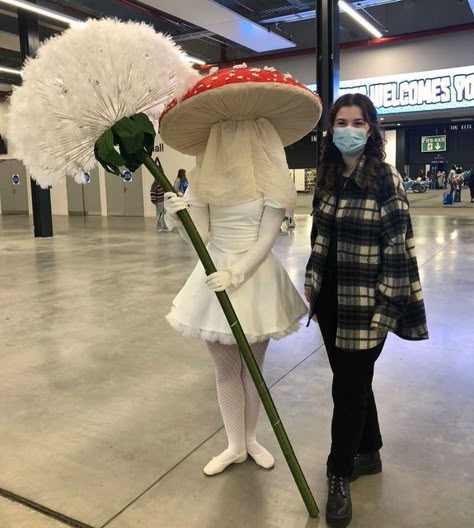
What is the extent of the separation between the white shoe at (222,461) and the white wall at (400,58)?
487 inches

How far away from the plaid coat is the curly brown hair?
27mm

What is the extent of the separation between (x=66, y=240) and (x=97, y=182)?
23.6ft

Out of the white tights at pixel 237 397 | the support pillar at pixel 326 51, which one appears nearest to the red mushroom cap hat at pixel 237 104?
the white tights at pixel 237 397

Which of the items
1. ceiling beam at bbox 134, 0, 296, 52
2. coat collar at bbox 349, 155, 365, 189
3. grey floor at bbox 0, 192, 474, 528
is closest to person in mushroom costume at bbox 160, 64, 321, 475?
coat collar at bbox 349, 155, 365, 189

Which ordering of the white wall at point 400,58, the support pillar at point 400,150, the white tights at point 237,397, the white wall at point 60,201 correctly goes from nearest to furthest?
1. the white tights at point 237,397
2. the white wall at point 400,58
3. the white wall at point 60,201
4. the support pillar at point 400,150

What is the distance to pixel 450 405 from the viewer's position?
2.61 m

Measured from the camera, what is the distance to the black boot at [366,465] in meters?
2.02

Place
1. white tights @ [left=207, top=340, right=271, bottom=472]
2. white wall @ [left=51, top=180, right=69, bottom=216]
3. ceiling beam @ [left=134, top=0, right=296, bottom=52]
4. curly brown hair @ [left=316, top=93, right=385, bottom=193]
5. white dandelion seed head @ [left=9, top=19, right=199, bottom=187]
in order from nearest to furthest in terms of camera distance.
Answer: white dandelion seed head @ [left=9, top=19, right=199, bottom=187] → curly brown hair @ [left=316, top=93, right=385, bottom=193] → white tights @ [left=207, top=340, right=271, bottom=472] → ceiling beam @ [left=134, top=0, right=296, bottom=52] → white wall @ [left=51, top=180, right=69, bottom=216]

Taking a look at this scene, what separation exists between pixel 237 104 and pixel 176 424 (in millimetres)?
1518

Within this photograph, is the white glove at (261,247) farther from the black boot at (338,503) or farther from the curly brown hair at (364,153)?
the black boot at (338,503)

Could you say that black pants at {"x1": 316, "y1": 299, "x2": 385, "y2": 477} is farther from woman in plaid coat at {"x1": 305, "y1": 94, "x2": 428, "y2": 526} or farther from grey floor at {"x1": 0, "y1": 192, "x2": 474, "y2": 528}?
grey floor at {"x1": 0, "y1": 192, "x2": 474, "y2": 528}

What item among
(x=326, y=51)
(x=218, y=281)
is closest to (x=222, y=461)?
(x=218, y=281)

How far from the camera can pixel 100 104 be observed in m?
1.60

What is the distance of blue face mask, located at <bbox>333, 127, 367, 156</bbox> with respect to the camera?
1.70 meters
